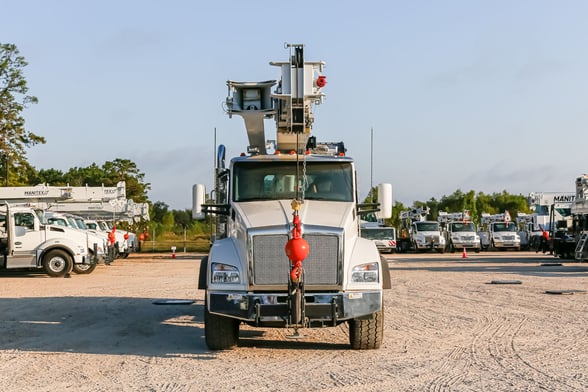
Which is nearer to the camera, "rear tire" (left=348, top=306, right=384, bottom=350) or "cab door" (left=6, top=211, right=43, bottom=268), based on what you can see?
"rear tire" (left=348, top=306, right=384, bottom=350)

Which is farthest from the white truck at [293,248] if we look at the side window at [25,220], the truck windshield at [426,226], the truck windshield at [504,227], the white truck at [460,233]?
the truck windshield at [504,227]

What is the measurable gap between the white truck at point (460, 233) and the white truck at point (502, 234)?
196 centimetres

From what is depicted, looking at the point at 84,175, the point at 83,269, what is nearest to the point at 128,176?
the point at 84,175

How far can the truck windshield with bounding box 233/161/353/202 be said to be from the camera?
1086 centimetres

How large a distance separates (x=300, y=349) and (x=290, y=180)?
2.29 metres

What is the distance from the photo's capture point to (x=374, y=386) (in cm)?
781

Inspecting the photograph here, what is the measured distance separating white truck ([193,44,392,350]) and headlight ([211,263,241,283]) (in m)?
0.01

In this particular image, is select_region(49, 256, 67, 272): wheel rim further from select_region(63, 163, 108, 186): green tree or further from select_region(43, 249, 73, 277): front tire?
select_region(63, 163, 108, 186): green tree

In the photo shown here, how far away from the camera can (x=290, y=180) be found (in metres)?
11.0

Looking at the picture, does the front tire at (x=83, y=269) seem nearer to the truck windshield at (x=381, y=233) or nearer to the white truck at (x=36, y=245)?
the white truck at (x=36, y=245)

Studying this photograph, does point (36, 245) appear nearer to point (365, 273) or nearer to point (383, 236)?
point (365, 273)

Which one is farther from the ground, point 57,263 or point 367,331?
point 57,263

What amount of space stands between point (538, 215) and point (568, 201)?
8.65m

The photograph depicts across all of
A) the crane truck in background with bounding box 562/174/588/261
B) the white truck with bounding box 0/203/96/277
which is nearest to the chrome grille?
the white truck with bounding box 0/203/96/277
